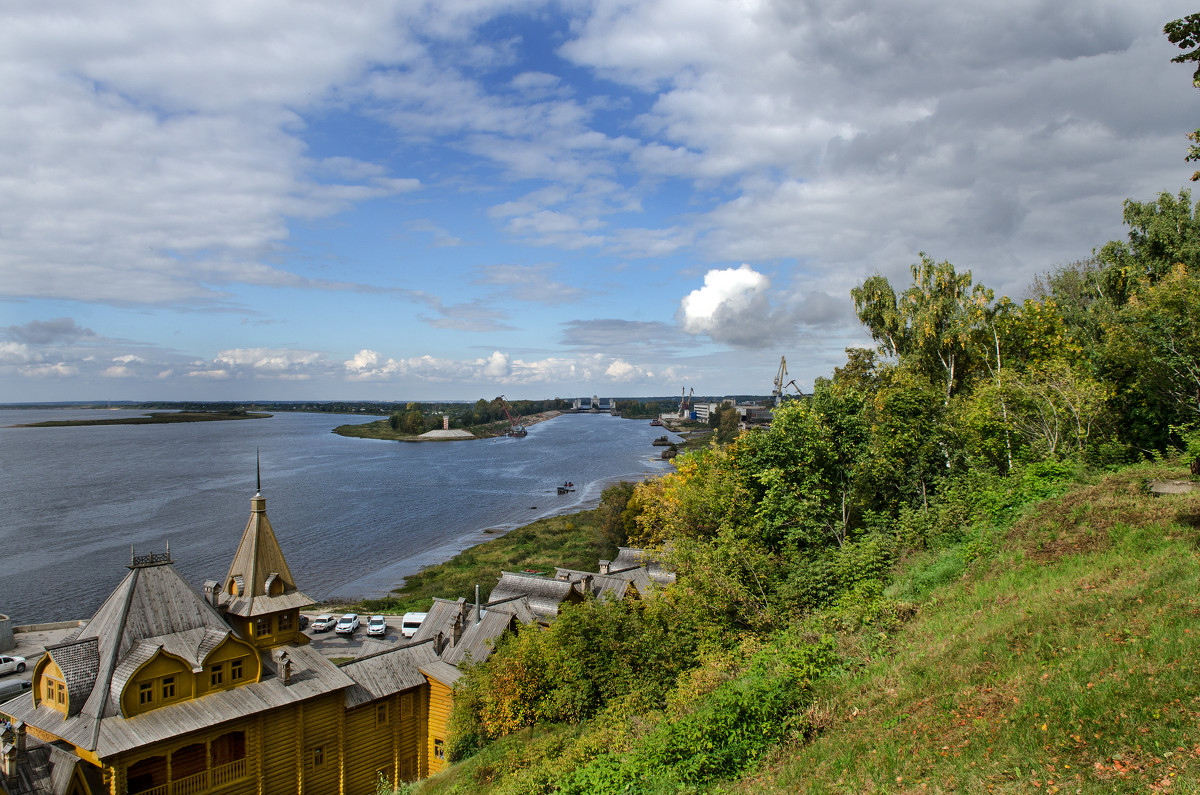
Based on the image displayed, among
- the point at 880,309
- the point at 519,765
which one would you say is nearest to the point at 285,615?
the point at 519,765

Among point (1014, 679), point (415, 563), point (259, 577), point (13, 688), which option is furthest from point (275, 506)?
point (1014, 679)

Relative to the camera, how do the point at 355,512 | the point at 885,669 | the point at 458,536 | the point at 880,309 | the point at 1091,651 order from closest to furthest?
the point at 1091,651
the point at 885,669
the point at 880,309
the point at 458,536
the point at 355,512

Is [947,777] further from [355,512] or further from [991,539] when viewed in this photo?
[355,512]

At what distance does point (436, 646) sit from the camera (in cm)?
2502

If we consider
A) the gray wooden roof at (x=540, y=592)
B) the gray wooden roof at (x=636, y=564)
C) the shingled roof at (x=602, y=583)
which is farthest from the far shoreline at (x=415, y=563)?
the gray wooden roof at (x=540, y=592)

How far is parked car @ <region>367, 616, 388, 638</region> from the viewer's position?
36.6 m

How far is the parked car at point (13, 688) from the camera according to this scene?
27.8 metres

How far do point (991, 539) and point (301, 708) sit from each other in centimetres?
2034

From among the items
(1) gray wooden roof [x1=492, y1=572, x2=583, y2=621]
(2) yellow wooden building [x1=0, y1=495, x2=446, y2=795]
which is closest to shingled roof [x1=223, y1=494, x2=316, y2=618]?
(2) yellow wooden building [x1=0, y1=495, x2=446, y2=795]

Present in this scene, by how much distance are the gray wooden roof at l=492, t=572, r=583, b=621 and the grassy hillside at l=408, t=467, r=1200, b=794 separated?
549 inches

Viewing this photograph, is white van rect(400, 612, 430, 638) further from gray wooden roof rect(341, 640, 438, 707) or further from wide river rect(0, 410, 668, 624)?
gray wooden roof rect(341, 640, 438, 707)

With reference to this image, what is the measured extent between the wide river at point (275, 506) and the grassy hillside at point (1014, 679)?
137 feet

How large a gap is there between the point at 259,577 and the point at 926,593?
20641 millimetres

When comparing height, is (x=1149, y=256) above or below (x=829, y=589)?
above
